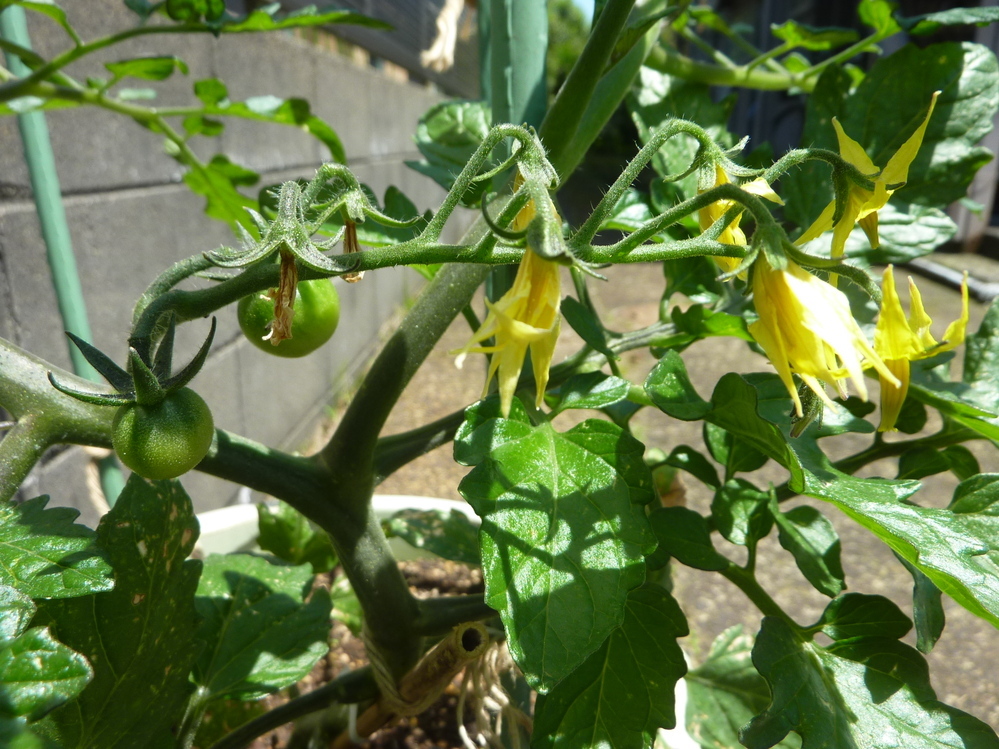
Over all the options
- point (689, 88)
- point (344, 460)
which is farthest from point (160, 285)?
point (689, 88)

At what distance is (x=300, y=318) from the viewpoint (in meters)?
0.46

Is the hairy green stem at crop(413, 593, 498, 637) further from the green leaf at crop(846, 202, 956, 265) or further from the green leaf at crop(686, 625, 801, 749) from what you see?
the green leaf at crop(846, 202, 956, 265)

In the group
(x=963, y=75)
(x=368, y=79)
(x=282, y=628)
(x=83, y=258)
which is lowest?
(x=282, y=628)

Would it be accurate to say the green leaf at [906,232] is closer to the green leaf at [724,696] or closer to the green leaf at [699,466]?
the green leaf at [699,466]

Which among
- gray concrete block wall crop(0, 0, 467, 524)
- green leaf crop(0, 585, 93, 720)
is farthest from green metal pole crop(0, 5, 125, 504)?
green leaf crop(0, 585, 93, 720)

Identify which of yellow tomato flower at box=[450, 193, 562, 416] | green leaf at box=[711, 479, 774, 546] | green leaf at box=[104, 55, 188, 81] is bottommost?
green leaf at box=[711, 479, 774, 546]

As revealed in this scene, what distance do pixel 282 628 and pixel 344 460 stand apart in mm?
214

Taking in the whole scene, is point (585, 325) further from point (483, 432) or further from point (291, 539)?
point (291, 539)

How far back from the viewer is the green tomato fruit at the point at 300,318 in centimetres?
45

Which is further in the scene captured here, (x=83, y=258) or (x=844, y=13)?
(x=844, y=13)

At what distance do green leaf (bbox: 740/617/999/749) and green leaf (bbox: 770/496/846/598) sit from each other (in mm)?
38

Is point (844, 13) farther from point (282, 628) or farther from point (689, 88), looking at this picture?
point (282, 628)

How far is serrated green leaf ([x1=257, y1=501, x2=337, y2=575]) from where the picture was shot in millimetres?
796

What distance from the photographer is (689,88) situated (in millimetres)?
630
